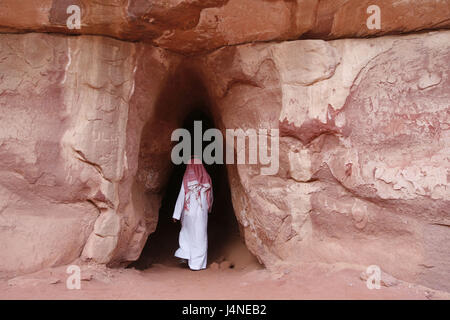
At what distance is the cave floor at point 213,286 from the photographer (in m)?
2.92

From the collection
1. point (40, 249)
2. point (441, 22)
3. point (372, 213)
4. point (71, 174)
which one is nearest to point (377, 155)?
point (372, 213)

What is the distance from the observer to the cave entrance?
4.60 metres

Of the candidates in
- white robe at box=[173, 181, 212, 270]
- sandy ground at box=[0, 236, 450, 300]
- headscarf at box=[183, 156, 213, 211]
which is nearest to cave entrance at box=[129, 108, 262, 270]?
white robe at box=[173, 181, 212, 270]

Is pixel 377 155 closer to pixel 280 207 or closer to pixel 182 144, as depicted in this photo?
pixel 280 207

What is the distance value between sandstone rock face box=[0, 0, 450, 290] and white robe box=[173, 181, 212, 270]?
0.69 m

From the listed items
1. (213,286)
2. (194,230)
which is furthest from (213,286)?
(194,230)

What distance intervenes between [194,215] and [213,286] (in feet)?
3.67

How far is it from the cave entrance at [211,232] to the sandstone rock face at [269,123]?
2.31 ft

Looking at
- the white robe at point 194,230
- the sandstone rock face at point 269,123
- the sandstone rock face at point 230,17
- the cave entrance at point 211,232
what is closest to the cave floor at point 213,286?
the sandstone rock face at point 269,123

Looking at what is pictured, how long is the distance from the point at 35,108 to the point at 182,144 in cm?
175

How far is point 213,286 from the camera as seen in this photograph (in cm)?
346

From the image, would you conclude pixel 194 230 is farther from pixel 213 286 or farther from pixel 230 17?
pixel 230 17

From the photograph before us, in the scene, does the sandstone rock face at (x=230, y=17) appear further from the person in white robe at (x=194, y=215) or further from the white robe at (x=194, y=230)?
the white robe at (x=194, y=230)

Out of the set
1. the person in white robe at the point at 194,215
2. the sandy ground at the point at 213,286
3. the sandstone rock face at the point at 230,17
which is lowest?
the sandy ground at the point at 213,286
